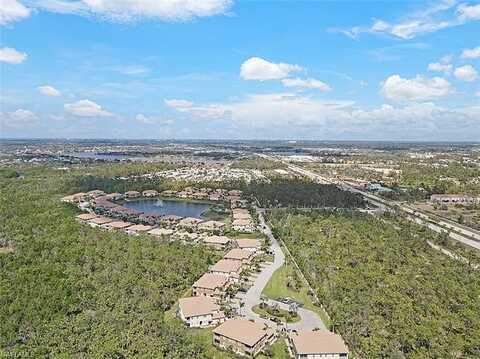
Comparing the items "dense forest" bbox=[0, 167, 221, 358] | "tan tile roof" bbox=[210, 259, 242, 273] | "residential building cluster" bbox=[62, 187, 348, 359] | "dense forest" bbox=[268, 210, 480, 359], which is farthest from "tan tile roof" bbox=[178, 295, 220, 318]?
"dense forest" bbox=[268, 210, 480, 359]

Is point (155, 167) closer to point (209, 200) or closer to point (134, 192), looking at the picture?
point (134, 192)

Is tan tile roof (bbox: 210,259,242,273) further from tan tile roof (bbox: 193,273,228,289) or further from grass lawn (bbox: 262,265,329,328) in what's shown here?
grass lawn (bbox: 262,265,329,328)

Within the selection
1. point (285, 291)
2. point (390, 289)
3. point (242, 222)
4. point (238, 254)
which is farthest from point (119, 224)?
point (390, 289)

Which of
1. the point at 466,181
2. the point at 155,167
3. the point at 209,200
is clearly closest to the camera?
the point at 209,200

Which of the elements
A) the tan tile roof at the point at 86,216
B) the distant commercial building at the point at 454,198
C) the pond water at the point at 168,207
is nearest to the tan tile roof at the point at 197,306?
the tan tile roof at the point at 86,216

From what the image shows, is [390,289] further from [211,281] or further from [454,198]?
[454,198]

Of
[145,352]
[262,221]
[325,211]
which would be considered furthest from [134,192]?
[145,352]

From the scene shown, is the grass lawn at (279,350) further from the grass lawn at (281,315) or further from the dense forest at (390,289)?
the dense forest at (390,289)
